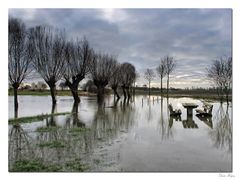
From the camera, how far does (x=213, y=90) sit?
8.38 meters

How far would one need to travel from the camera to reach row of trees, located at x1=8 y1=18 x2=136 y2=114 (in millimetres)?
8539

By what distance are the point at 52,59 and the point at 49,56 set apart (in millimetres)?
536

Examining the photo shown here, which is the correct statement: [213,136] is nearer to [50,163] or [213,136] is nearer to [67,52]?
[50,163]

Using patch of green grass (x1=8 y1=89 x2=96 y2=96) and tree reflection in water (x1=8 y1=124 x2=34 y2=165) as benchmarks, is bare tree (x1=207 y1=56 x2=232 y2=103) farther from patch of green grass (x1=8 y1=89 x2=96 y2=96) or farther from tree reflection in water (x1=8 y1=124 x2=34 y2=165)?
patch of green grass (x1=8 y1=89 x2=96 y2=96)

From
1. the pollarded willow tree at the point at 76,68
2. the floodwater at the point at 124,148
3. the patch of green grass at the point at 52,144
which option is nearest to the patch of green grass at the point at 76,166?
the floodwater at the point at 124,148

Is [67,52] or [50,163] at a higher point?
[67,52]

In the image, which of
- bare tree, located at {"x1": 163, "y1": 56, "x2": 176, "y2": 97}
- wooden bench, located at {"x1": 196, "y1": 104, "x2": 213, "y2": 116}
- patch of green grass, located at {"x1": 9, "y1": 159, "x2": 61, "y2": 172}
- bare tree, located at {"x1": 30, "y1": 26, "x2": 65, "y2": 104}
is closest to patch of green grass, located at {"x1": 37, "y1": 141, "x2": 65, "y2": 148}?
patch of green grass, located at {"x1": 9, "y1": 159, "x2": 61, "y2": 172}

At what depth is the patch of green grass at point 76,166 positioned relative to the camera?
4.42 metres

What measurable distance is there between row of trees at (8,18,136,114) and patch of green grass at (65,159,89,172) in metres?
3.78

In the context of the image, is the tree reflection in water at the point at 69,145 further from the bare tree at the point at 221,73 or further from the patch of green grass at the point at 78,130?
the bare tree at the point at 221,73
